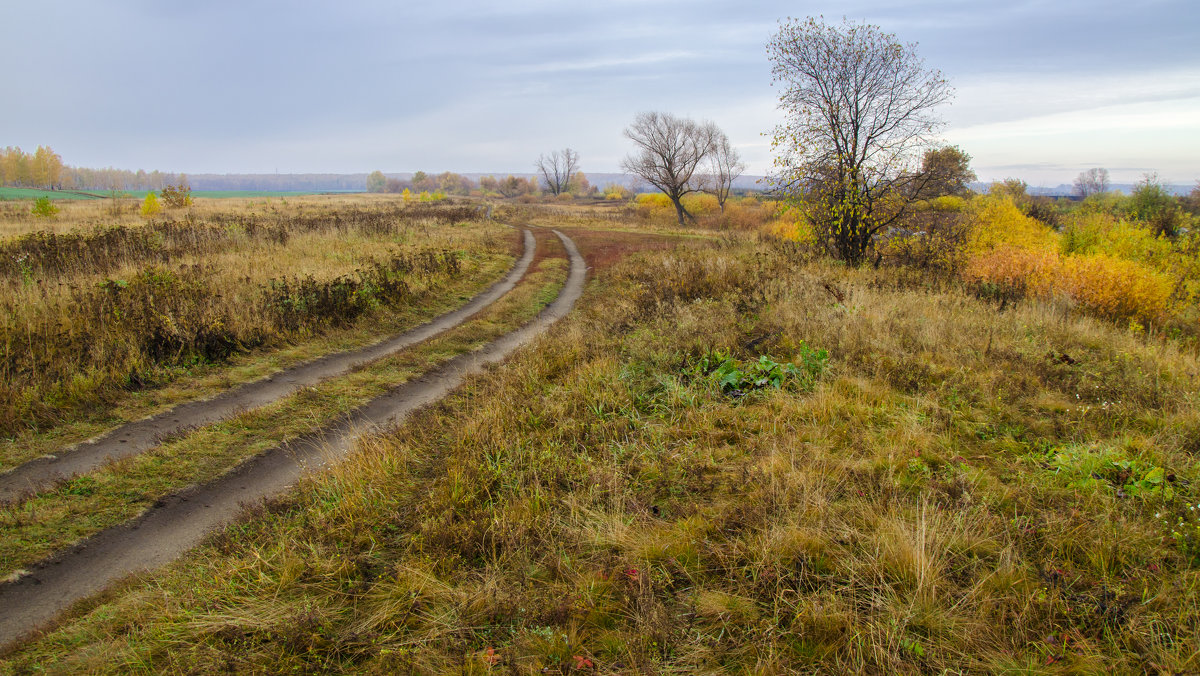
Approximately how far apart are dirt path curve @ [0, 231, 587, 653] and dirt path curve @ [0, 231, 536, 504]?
1324 millimetres

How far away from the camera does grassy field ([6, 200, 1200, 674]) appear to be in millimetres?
2705

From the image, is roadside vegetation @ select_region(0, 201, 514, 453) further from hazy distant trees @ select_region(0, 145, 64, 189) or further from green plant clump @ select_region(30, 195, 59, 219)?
hazy distant trees @ select_region(0, 145, 64, 189)

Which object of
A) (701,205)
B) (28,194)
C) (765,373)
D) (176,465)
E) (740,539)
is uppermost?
(28,194)

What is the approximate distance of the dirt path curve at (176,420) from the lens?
520 cm

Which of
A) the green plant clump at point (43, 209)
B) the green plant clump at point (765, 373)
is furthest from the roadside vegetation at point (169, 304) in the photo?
the green plant clump at point (43, 209)

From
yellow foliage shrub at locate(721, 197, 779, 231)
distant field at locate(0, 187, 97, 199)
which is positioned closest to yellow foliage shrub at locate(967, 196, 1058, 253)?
yellow foliage shrub at locate(721, 197, 779, 231)

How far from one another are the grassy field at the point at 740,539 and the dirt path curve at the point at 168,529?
0.31 meters

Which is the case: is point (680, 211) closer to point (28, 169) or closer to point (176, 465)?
point (176, 465)

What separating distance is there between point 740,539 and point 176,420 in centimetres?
721

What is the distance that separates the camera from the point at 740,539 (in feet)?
11.2

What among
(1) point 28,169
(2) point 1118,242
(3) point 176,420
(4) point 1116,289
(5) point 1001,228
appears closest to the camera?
(3) point 176,420

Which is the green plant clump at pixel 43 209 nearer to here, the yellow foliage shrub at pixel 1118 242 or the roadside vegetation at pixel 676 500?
the roadside vegetation at pixel 676 500

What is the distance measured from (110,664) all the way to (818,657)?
13.0ft

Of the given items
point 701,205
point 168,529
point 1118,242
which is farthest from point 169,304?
point 701,205
